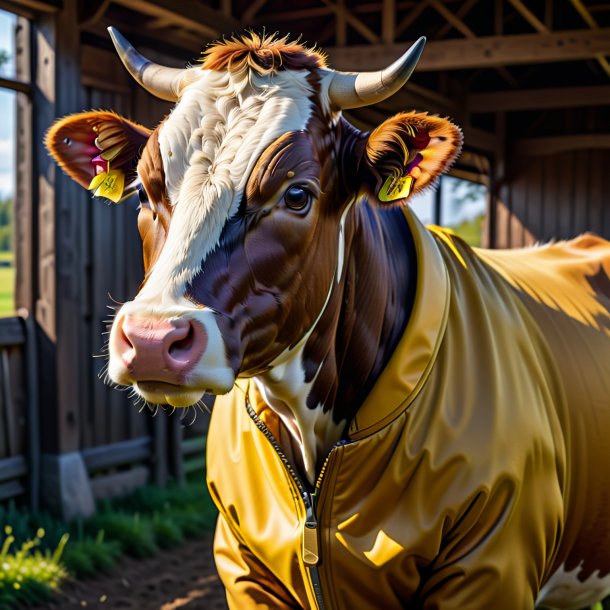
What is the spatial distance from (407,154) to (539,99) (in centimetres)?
804

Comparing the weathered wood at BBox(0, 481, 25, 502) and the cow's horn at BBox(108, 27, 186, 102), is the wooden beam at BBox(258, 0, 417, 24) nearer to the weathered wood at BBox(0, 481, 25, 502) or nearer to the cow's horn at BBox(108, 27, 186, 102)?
the weathered wood at BBox(0, 481, 25, 502)

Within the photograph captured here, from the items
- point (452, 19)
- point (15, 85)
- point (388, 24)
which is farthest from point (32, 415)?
point (452, 19)

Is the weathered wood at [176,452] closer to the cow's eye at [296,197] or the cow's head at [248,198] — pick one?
the cow's head at [248,198]

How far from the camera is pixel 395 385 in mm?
2125

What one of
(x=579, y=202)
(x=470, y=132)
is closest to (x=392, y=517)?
(x=470, y=132)

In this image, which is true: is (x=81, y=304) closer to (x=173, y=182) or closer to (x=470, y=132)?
(x=173, y=182)

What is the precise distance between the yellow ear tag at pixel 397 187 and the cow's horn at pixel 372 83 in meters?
0.19

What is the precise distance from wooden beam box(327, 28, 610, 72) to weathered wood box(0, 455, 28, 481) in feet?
11.2

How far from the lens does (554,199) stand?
11305 millimetres

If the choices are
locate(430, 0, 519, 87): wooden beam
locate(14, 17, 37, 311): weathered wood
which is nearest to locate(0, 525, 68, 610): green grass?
locate(14, 17, 37, 311): weathered wood

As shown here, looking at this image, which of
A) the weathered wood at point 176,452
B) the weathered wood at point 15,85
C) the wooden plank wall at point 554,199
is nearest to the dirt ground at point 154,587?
the weathered wood at point 176,452

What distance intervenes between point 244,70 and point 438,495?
3.57 ft

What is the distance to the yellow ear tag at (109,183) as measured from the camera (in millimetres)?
2404

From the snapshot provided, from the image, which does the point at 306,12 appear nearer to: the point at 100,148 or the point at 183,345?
the point at 100,148
